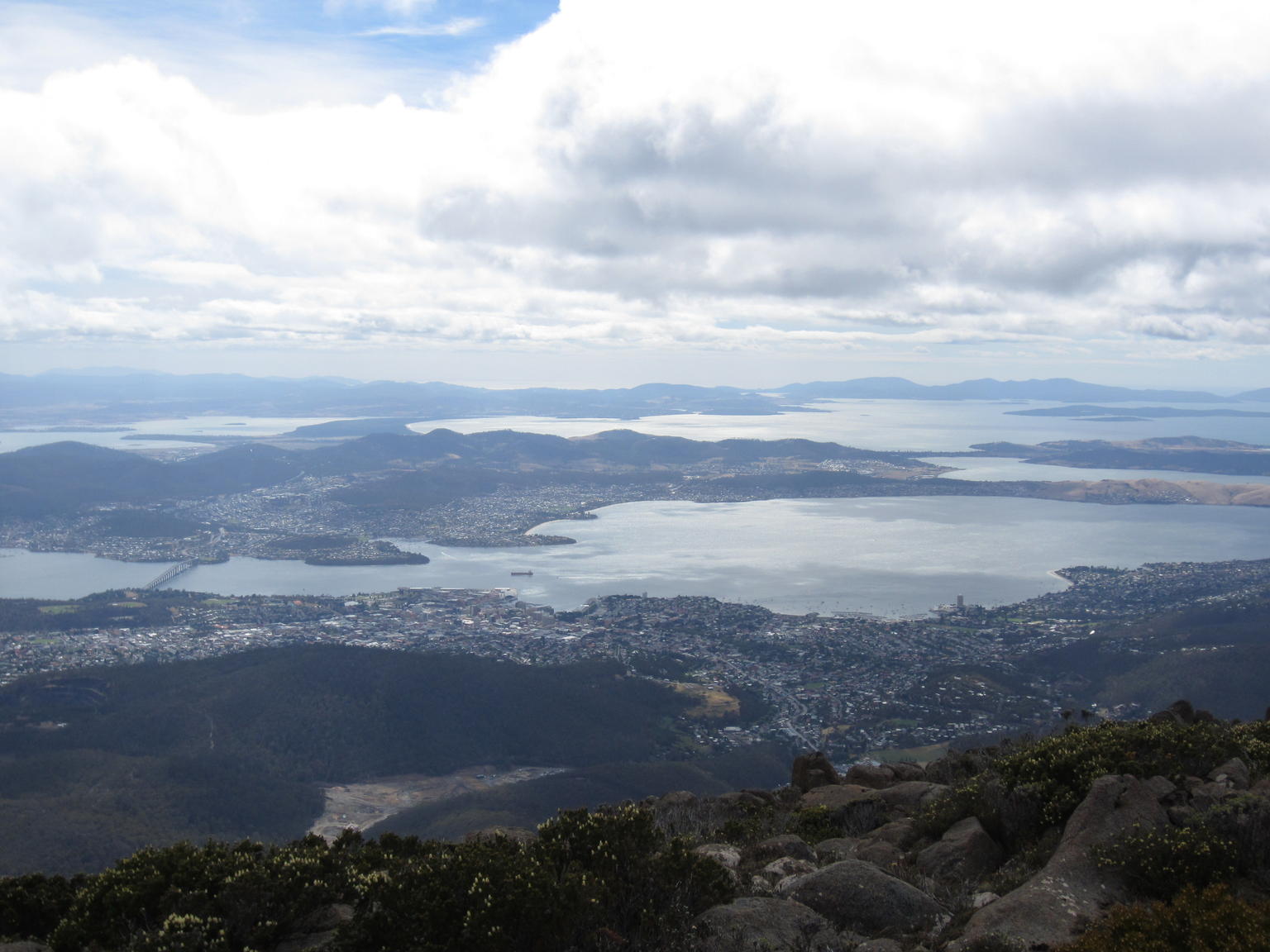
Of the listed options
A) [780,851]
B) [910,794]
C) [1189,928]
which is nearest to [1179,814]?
[1189,928]

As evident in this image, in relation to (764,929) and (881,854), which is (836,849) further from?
(764,929)

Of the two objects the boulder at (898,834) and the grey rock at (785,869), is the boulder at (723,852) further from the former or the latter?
the boulder at (898,834)

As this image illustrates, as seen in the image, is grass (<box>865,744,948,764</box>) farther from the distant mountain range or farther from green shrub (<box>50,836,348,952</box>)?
the distant mountain range

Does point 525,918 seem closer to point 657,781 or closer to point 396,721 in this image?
point 657,781

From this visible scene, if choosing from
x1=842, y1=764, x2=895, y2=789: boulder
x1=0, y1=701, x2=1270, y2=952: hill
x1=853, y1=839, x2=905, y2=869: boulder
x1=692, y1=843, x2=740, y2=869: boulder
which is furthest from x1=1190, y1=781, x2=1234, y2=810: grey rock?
x1=842, y1=764, x2=895, y2=789: boulder

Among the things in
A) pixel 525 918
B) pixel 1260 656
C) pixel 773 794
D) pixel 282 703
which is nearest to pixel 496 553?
pixel 282 703

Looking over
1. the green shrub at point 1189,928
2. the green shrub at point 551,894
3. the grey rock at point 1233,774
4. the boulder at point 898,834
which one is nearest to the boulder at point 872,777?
the boulder at point 898,834

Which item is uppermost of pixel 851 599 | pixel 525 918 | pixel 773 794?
pixel 525 918
